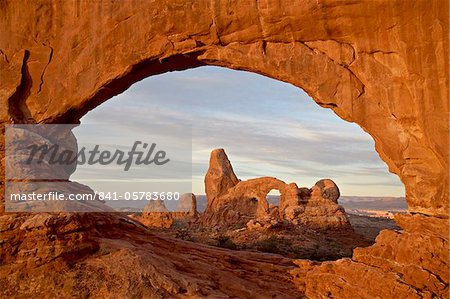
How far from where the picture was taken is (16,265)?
768 cm

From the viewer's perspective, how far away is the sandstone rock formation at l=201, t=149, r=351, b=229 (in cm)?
2713

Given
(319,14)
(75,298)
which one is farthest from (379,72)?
(75,298)

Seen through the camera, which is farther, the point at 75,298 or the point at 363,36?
the point at 363,36

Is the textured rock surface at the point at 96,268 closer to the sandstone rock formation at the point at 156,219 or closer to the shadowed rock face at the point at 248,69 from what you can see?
the shadowed rock face at the point at 248,69

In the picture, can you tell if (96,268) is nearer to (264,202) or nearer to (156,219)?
(156,219)

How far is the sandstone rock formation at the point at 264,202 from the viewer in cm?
2713

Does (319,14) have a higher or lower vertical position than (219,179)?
higher

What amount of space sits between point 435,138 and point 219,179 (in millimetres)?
32277

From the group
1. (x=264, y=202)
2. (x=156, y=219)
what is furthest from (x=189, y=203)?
(x=264, y=202)

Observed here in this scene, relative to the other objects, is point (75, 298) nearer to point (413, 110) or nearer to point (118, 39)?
point (118, 39)

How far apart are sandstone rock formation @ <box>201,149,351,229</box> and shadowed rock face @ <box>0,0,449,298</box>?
15.5 meters

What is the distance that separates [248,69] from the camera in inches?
403

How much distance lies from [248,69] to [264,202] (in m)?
26.0

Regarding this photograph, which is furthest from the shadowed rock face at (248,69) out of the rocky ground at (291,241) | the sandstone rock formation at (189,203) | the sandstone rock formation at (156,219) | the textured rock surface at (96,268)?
the sandstone rock formation at (189,203)
